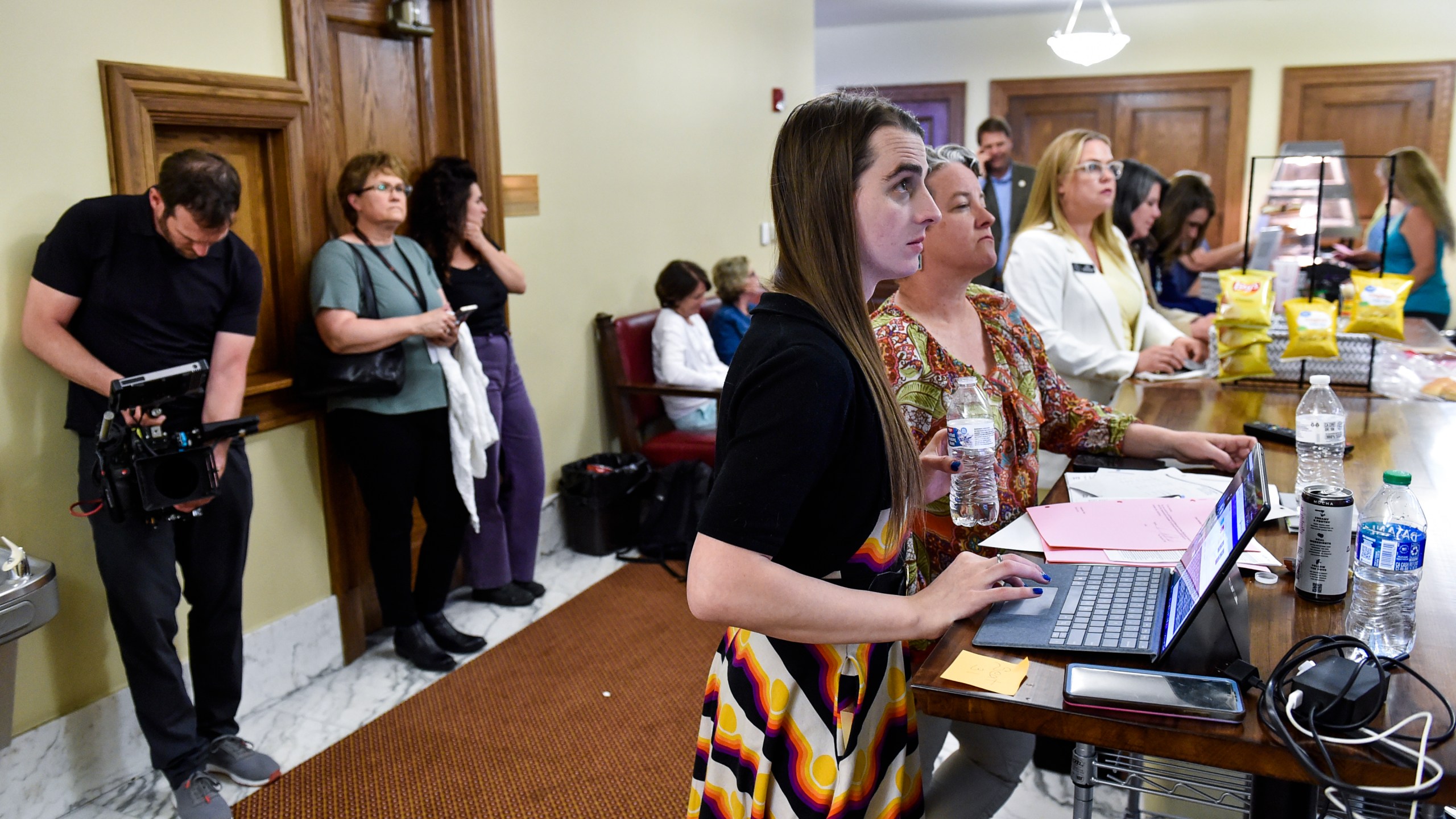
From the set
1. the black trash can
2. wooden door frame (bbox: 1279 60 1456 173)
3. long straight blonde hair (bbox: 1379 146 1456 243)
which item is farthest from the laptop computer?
wooden door frame (bbox: 1279 60 1456 173)

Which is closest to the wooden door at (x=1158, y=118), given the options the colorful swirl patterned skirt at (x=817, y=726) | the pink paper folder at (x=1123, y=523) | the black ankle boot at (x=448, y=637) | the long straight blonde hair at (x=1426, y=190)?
the long straight blonde hair at (x=1426, y=190)

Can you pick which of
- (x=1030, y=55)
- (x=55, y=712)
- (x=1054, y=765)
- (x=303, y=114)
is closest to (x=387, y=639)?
(x=55, y=712)

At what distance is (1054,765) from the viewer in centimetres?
252

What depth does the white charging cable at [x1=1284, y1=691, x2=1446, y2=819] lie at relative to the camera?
38.6 inches

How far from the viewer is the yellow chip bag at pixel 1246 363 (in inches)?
115

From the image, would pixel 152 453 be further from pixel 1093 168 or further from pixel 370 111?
pixel 1093 168

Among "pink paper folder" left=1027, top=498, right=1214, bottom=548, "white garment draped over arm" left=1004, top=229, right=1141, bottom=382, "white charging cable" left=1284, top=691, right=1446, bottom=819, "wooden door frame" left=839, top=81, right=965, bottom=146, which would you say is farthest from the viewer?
"wooden door frame" left=839, top=81, right=965, bottom=146

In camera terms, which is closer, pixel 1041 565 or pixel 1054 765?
pixel 1041 565

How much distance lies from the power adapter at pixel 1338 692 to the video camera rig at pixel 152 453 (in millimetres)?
2114

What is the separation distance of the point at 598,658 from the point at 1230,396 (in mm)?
1921

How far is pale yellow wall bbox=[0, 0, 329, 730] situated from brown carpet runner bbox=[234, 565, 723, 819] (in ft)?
1.74

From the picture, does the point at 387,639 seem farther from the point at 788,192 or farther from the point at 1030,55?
the point at 1030,55

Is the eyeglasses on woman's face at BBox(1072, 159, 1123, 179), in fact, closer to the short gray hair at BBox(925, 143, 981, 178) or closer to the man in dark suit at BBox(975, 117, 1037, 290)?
the short gray hair at BBox(925, 143, 981, 178)

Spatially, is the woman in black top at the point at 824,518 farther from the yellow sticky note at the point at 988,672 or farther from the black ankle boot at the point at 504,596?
the black ankle boot at the point at 504,596
